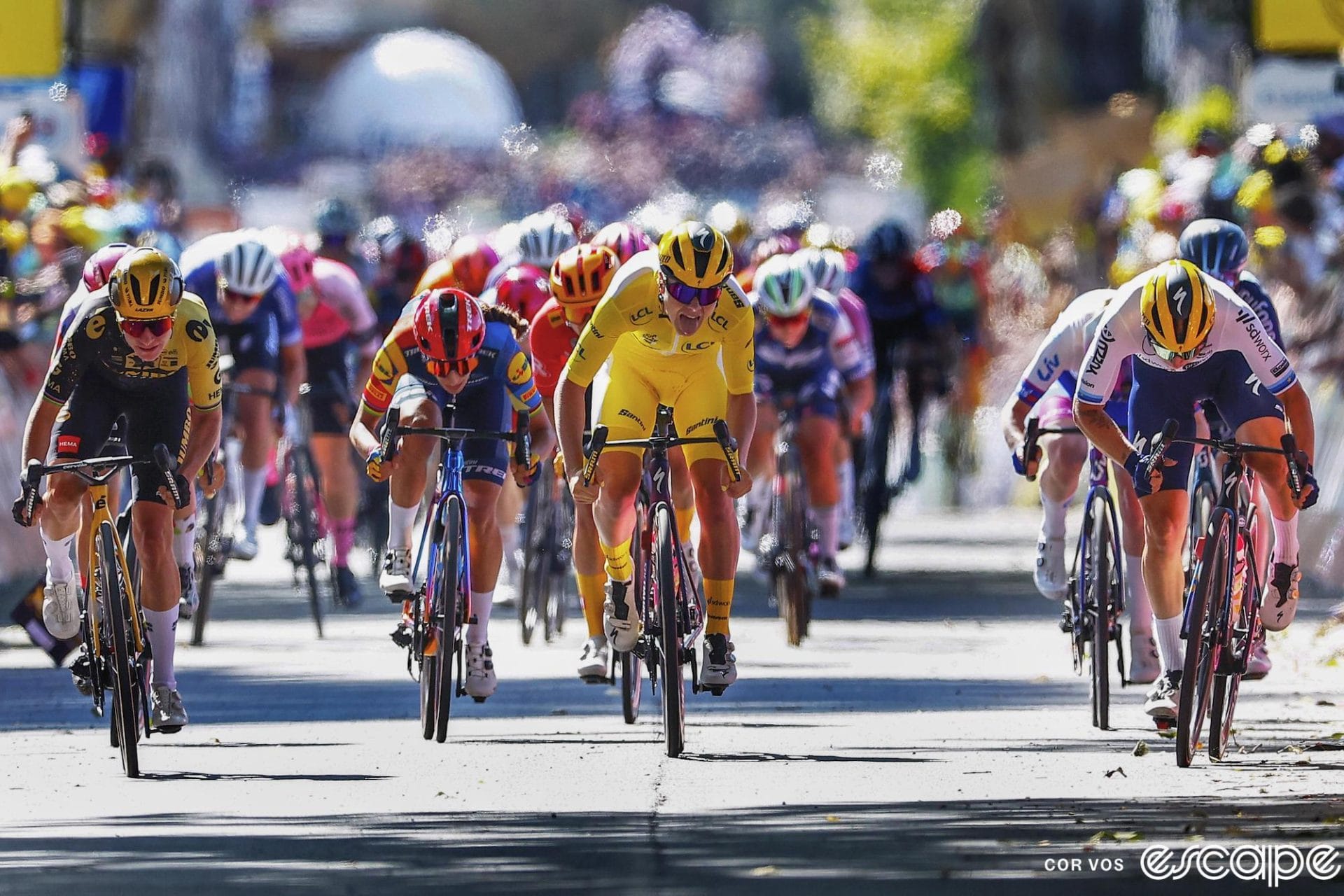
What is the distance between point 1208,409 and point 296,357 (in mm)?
5926

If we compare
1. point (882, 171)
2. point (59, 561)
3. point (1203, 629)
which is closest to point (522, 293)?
point (59, 561)

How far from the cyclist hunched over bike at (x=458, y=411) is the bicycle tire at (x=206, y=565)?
3611mm

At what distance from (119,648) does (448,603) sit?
1.33 metres

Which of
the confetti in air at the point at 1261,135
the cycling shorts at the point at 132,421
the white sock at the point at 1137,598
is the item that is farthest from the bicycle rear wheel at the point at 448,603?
the confetti in air at the point at 1261,135

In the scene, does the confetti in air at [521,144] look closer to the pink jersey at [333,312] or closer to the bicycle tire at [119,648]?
the pink jersey at [333,312]

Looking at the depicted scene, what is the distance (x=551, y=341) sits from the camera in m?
14.6

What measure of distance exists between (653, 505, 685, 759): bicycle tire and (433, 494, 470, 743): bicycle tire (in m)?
0.78

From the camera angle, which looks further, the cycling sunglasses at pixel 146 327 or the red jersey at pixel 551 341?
the red jersey at pixel 551 341

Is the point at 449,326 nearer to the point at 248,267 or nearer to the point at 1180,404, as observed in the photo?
the point at 1180,404

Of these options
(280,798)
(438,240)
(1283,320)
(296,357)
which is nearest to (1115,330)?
(280,798)

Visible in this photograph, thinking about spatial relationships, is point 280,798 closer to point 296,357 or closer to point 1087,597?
point 1087,597

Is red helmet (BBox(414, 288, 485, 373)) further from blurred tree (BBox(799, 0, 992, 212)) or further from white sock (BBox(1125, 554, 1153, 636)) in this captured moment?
blurred tree (BBox(799, 0, 992, 212))

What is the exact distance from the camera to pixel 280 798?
10852mm

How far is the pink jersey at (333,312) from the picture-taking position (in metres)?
18.3
